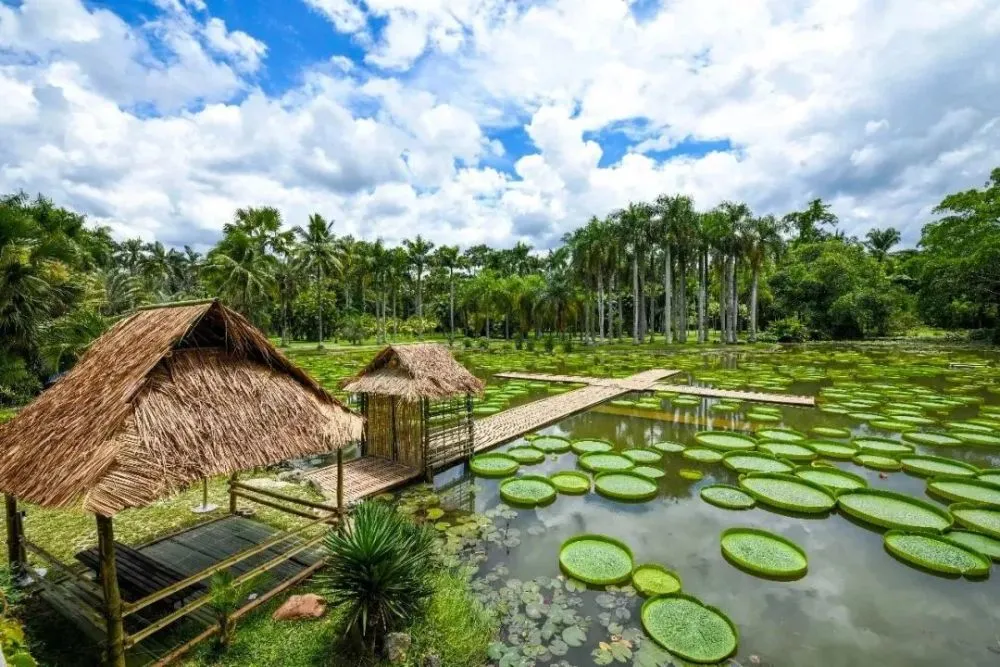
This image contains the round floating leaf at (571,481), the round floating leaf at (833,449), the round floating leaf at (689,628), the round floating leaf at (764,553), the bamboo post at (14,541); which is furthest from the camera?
the round floating leaf at (833,449)

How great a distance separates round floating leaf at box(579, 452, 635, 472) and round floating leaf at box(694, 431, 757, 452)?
256 centimetres

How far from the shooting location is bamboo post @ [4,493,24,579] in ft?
16.8

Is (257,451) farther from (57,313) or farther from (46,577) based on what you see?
(57,313)

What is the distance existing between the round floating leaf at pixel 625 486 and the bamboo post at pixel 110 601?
7.02 meters

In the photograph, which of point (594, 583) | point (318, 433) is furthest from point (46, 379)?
point (594, 583)

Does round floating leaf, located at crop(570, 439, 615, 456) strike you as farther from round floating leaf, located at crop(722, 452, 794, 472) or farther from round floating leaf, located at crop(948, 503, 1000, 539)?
round floating leaf, located at crop(948, 503, 1000, 539)

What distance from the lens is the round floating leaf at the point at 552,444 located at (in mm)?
11070

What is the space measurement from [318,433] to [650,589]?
4.49m

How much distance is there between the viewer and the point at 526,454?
34.5ft

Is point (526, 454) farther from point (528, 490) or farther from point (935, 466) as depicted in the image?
point (935, 466)

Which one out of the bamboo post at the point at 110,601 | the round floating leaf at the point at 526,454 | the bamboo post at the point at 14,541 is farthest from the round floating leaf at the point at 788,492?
the bamboo post at the point at 14,541

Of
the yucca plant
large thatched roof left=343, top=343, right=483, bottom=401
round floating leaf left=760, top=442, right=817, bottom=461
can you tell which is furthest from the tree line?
round floating leaf left=760, top=442, right=817, bottom=461

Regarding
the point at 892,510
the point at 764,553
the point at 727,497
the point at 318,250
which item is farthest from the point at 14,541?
the point at 318,250

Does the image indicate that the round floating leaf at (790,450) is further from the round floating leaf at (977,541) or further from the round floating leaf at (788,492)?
the round floating leaf at (977,541)
